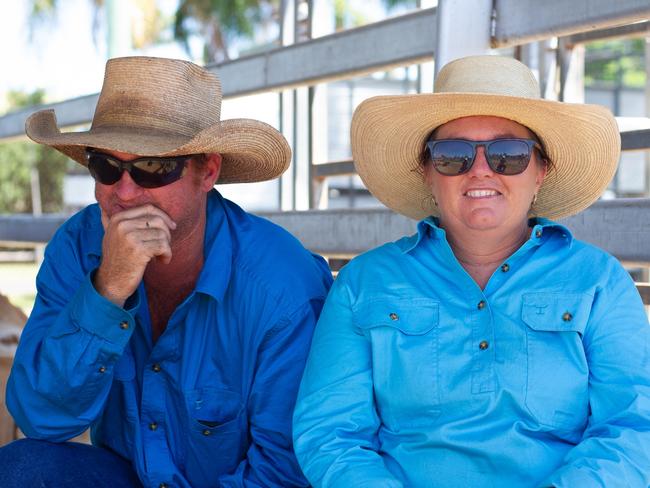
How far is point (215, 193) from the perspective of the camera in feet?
8.89

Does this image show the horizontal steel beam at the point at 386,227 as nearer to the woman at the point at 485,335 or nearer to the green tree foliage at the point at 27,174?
the woman at the point at 485,335

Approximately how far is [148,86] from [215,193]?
35 centimetres

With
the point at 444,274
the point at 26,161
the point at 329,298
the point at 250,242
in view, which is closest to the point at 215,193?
the point at 250,242

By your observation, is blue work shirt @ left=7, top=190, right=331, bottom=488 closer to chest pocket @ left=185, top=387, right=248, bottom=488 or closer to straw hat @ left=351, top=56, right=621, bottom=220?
chest pocket @ left=185, top=387, right=248, bottom=488

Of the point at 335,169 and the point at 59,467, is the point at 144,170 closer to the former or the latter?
the point at 59,467

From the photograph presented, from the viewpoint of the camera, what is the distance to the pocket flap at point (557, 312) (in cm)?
201

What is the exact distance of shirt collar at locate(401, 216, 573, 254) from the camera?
2123 millimetres

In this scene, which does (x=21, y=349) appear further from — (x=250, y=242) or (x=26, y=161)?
(x=26, y=161)

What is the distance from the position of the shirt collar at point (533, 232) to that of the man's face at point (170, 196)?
0.60 m

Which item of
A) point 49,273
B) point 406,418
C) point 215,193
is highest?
point 215,193

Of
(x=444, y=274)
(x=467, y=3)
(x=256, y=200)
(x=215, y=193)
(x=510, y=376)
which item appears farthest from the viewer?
(x=256, y=200)

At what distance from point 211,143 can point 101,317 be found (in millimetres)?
504

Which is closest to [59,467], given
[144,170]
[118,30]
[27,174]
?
[144,170]

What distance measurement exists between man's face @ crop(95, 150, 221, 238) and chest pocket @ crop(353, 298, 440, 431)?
606mm
